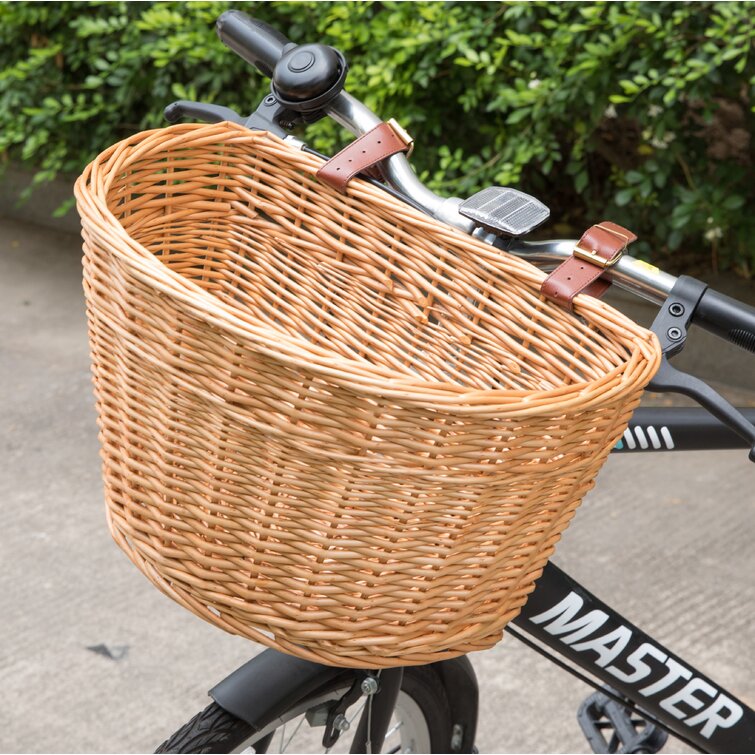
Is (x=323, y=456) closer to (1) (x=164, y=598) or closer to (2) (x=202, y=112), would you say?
(2) (x=202, y=112)

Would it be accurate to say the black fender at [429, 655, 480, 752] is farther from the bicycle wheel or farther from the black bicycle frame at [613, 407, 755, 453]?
the black bicycle frame at [613, 407, 755, 453]

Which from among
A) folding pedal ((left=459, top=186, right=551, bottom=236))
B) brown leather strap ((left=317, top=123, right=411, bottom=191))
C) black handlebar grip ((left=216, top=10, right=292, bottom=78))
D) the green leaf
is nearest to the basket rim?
folding pedal ((left=459, top=186, right=551, bottom=236))

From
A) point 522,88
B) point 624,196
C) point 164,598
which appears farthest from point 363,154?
point 624,196

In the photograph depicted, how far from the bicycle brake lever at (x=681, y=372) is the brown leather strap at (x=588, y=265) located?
0.07 metres

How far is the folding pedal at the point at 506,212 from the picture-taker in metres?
1.20

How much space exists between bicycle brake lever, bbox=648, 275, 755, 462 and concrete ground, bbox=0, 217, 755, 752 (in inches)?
52.8

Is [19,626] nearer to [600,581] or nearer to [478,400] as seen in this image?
[600,581]

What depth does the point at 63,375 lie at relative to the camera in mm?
3570

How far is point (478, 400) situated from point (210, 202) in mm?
671

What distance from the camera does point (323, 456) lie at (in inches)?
36.1

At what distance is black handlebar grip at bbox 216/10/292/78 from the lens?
1.41 metres

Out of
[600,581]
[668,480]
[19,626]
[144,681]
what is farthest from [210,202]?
[668,480]

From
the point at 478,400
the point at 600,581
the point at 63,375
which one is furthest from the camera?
the point at 63,375

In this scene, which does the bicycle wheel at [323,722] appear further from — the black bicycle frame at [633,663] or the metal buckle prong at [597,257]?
the metal buckle prong at [597,257]
